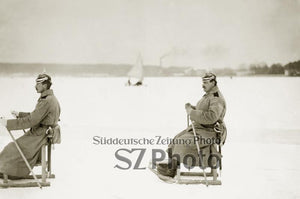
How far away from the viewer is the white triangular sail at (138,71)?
5.79 meters

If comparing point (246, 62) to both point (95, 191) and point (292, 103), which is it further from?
point (95, 191)

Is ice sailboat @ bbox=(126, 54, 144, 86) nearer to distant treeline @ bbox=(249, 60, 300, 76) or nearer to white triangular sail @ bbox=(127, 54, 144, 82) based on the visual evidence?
white triangular sail @ bbox=(127, 54, 144, 82)

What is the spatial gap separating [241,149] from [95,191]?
6.98 ft

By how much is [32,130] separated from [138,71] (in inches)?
90.8

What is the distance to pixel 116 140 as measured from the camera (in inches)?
207

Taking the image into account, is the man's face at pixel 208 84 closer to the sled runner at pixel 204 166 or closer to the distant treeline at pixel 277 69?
the sled runner at pixel 204 166

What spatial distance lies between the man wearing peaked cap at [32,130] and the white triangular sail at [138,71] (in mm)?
2086

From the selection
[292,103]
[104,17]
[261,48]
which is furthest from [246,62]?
[104,17]

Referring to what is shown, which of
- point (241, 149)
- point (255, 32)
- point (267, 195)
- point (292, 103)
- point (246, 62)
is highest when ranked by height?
point (255, 32)

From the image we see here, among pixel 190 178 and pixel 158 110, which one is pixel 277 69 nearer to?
pixel 158 110

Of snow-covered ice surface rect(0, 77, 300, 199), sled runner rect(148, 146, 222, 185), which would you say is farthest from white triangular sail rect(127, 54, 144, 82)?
sled runner rect(148, 146, 222, 185)

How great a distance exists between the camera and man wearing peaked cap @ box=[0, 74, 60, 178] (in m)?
3.68

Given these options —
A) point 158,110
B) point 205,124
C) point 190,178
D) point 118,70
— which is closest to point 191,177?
point 190,178

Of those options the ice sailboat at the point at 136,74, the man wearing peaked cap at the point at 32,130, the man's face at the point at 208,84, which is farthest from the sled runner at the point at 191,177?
the ice sailboat at the point at 136,74
